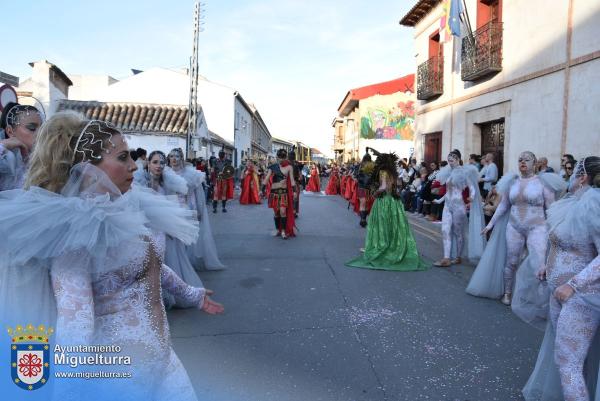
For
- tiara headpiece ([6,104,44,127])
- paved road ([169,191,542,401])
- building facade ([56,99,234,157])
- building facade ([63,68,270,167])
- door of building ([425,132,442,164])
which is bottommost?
paved road ([169,191,542,401])

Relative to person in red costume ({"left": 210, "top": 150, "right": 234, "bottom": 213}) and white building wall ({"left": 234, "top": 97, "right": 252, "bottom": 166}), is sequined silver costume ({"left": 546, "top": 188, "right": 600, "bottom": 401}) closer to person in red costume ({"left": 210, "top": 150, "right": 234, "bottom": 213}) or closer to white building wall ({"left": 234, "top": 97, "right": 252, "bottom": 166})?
person in red costume ({"left": 210, "top": 150, "right": 234, "bottom": 213})

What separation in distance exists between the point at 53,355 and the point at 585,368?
2894 mm

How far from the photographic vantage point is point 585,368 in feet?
9.29

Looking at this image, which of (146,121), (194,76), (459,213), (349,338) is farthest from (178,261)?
(146,121)

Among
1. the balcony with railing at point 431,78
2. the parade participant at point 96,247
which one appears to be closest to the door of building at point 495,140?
the balcony with railing at point 431,78

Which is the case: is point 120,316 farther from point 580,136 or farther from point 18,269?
point 580,136

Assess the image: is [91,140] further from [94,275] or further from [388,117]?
[388,117]

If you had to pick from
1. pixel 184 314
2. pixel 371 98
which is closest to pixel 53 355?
pixel 184 314

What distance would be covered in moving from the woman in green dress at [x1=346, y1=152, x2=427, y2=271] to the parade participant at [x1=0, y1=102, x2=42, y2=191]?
492 cm

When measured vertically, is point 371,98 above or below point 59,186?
above

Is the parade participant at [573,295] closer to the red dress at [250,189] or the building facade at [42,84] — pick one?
the building facade at [42,84]

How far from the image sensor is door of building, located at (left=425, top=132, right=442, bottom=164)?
17886mm

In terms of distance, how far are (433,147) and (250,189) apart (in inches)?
294

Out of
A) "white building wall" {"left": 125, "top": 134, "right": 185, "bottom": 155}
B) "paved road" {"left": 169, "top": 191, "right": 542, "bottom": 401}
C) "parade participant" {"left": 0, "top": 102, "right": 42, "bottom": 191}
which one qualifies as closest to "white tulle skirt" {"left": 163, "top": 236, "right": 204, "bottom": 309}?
"paved road" {"left": 169, "top": 191, "right": 542, "bottom": 401}
